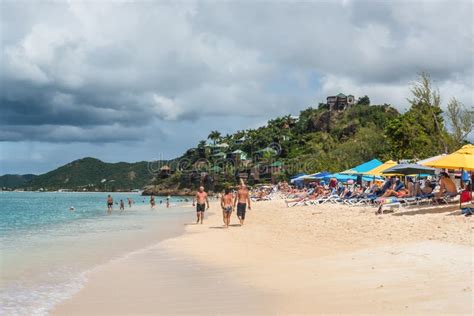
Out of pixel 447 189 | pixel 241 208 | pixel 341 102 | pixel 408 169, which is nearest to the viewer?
pixel 447 189

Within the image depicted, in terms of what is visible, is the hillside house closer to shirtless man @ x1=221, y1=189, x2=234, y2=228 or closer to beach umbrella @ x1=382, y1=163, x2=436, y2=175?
beach umbrella @ x1=382, y1=163, x2=436, y2=175

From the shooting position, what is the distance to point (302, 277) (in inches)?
301

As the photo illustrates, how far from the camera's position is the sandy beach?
19.5 feet

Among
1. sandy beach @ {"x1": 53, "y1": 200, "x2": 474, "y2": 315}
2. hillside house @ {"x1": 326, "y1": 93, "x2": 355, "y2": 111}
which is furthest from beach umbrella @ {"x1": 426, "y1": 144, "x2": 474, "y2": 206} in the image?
hillside house @ {"x1": 326, "y1": 93, "x2": 355, "y2": 111}

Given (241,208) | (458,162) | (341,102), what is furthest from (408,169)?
(341,102)

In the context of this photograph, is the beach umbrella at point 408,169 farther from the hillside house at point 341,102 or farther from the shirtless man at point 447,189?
the hillside house at point 341,102

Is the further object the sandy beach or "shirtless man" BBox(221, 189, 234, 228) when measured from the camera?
"shirtless man" BBox(221, 189, 234, 228)

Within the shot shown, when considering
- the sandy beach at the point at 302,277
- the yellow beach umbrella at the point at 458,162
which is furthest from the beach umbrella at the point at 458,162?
the sandy beach at the point at 302,277

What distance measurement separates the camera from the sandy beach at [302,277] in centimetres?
596

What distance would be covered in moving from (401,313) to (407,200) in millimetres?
13110

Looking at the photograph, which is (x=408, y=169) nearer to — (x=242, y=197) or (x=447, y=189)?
(x=447, y=189)

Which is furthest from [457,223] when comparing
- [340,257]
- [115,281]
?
[115,281]

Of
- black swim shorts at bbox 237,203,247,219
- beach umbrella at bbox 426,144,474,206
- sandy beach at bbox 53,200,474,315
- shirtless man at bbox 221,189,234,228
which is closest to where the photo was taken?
sandy beach at bbox 53,200,474,315

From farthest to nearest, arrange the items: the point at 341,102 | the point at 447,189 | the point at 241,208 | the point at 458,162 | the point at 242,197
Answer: the point at 341,102
the point at 241,208
the point at 242,197
the point at 447,189
the point at 458,162
